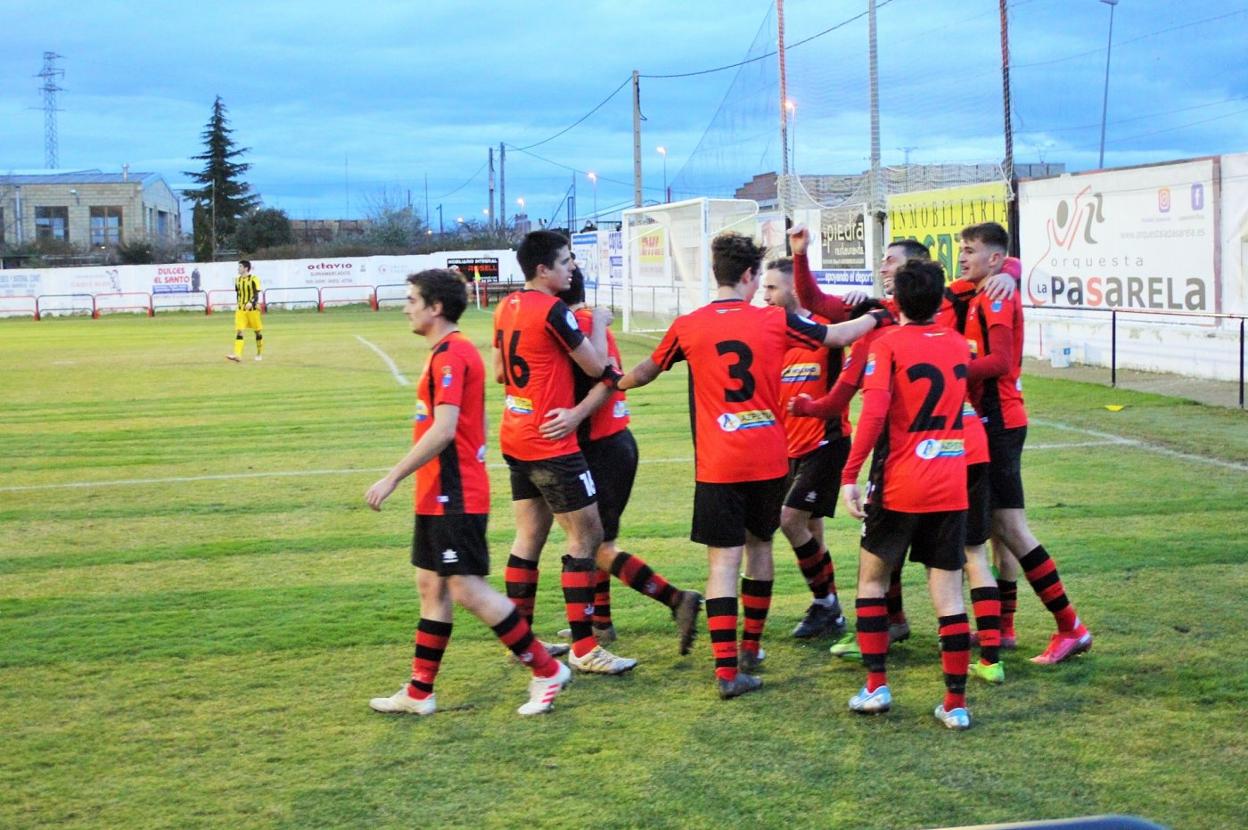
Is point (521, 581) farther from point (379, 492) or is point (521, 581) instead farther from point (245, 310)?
point (245, 310)

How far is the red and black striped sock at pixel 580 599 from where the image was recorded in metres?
6.18

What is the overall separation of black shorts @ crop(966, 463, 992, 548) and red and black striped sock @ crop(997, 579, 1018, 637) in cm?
65

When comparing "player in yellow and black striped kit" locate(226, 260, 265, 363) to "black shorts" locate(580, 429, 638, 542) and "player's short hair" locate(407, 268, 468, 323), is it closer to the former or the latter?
"black shorts" locate(580, 429, 638, 542)

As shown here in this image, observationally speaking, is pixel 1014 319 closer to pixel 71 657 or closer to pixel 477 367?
pixel 477 367

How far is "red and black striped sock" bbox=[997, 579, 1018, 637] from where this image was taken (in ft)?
21.0

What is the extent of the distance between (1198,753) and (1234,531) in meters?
4.23

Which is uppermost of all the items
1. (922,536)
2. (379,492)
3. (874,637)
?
(379,492)

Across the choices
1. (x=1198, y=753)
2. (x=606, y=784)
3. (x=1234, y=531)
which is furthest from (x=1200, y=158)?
(x=606, y=784)

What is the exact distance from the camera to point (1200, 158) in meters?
17.2

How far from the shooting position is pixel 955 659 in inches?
207

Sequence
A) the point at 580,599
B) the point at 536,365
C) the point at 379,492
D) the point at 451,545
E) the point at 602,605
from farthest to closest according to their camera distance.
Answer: the point at 602,605 → the point at 580,599 → the point at 536,365 → the point at 451,545 → the point at 379,492

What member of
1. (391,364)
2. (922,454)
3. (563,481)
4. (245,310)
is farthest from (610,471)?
(245,310)

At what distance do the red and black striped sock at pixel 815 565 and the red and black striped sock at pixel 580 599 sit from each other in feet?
3.64

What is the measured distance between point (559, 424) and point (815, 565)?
1.62m
